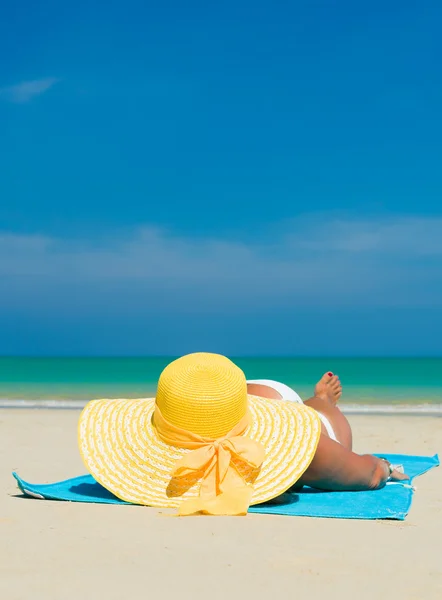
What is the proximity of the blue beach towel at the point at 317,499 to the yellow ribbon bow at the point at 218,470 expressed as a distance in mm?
154

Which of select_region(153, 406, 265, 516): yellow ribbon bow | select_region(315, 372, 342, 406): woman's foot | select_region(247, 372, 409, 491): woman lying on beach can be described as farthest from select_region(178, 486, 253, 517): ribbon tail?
select_region(315, 372, 342, 406): woman's foot

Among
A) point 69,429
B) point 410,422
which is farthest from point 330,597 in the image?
point 410,422

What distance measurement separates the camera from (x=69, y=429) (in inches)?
329

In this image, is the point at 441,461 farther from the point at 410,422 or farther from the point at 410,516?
the point at 410,422

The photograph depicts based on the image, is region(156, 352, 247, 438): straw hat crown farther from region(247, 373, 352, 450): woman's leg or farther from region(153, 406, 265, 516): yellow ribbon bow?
region(247, 373, 352, 450): woman's leg

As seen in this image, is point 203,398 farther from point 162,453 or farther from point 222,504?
point 222,504

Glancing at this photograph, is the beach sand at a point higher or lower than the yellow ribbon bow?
lower

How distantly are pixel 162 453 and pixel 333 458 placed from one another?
3.07 ft

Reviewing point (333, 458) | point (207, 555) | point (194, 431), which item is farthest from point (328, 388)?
point (207, 555)

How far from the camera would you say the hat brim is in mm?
3861

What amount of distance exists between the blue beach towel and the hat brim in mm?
133

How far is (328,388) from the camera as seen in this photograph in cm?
525

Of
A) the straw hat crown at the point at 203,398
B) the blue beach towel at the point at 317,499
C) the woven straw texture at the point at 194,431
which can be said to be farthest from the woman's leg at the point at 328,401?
the straw hat crown at the point at 203,398

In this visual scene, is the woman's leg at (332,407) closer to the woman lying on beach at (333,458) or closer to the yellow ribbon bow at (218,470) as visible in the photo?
the woman lying on beach at (333,458)
